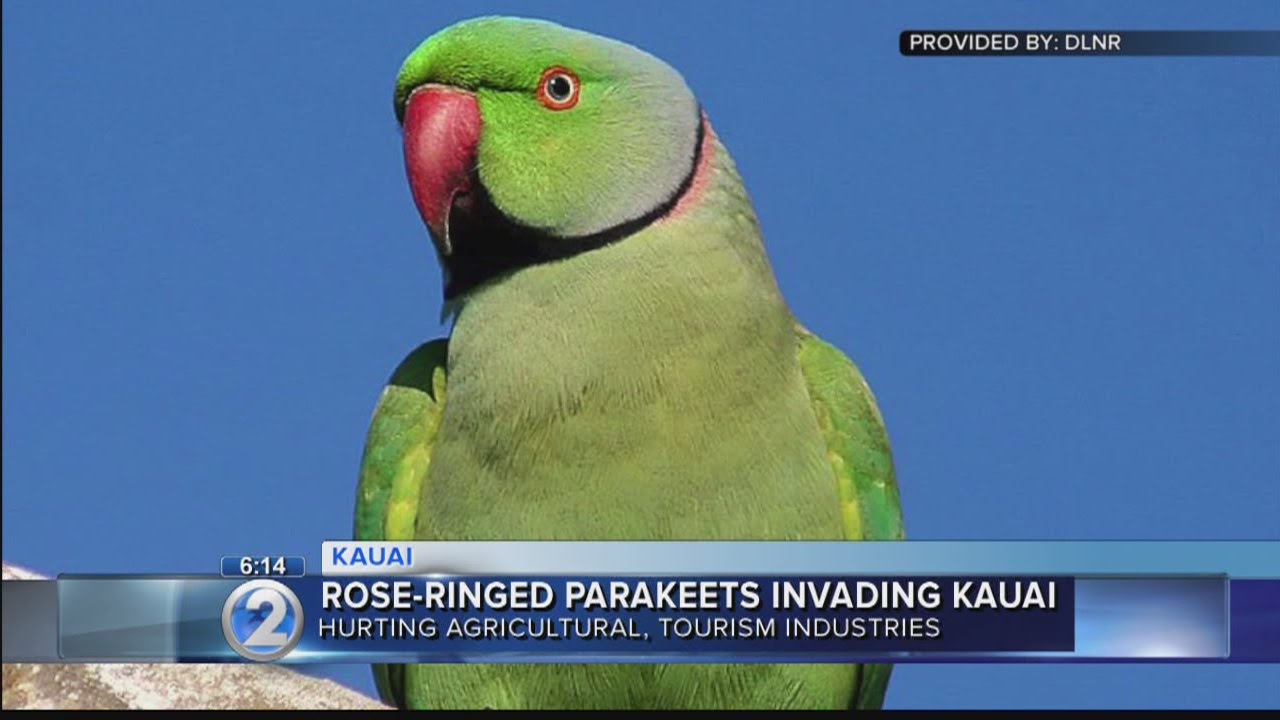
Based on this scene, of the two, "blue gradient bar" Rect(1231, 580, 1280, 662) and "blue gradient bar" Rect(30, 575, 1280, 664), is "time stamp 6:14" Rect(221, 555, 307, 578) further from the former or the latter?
"blue gradient bar" Rect(1231, 580, 1280, 662)

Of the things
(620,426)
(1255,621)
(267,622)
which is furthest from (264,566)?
(1255,621)

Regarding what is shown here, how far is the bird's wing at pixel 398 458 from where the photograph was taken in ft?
10.4

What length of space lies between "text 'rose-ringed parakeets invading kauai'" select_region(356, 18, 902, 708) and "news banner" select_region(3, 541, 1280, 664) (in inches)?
3.9

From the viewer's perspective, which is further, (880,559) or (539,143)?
(539,143)

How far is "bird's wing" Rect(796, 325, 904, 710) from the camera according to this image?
126 inches

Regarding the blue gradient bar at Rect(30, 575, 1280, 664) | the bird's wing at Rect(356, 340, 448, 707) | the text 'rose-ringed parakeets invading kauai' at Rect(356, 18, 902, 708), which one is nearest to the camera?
the blue gradient bar at Rect(30, 575, 1280, 664)

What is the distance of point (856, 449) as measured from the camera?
3.22 meters

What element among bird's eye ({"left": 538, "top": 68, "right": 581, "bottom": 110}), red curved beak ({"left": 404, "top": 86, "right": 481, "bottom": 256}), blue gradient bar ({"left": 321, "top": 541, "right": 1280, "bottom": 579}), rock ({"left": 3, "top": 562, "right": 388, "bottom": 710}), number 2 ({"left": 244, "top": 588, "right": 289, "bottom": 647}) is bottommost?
rock ({"left": 3, "top": 562, "right": 388, "bottom": 710})

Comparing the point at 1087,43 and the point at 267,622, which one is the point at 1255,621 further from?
the point at 267,622

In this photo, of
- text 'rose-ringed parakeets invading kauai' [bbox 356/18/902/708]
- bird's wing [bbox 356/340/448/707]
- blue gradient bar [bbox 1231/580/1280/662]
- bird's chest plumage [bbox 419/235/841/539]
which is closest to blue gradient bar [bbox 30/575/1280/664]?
blue gradient bar [bbox 1231/580/1280/662]

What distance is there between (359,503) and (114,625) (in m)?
0.58

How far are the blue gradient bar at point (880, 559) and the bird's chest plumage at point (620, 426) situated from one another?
0.21 feet

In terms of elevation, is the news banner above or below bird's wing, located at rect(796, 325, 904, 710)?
below

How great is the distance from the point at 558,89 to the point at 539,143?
4.6 inches
